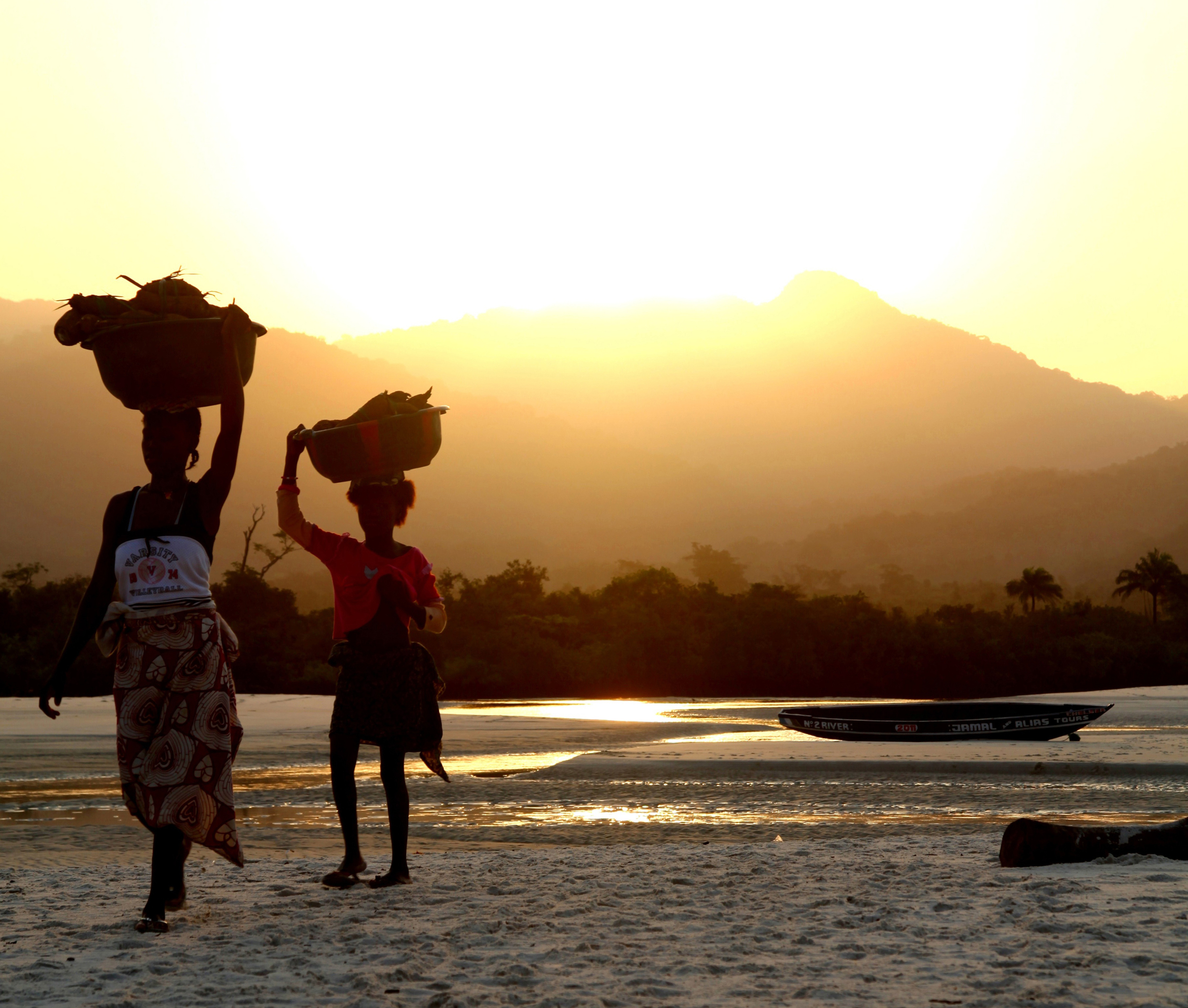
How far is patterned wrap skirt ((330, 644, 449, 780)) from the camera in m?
5.05

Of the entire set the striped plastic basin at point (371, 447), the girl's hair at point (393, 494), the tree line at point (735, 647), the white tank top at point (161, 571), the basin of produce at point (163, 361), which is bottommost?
the tree line at point (735, 647)

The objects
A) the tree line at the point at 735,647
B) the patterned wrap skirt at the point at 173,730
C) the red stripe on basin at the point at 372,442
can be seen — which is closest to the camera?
the patterned wrap skirt at the point at 173,730

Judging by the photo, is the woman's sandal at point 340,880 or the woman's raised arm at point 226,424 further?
the woman's sandal at point 340,880

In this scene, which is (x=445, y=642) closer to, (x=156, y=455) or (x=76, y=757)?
(x=76, y=757)

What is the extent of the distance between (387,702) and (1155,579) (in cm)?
9289

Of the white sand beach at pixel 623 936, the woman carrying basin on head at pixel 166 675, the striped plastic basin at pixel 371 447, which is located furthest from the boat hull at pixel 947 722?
the woman carrying basin on head at pixel 166 675

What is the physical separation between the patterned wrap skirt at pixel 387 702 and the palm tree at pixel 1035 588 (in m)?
95.0

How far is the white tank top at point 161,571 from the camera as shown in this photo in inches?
167

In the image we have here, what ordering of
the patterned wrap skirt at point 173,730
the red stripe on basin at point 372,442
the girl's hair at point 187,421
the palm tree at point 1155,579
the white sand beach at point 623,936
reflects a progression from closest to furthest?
1. the white sand beach at point 623,936
2. the patterned wrap skirt at point 173,730
3. the girl's hair at point 187,421
4. the red stripe on basin at point 372,442
5. the palm tree at point 1155,579

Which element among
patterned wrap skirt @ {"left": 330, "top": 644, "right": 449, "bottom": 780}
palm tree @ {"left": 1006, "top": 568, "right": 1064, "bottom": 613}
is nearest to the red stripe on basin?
patterned wrap skirt @ {"left": 330, "top": 644, "right": 449, "bottom": 780}

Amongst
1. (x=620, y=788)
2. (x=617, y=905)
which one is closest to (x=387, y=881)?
(x=617, y=905)

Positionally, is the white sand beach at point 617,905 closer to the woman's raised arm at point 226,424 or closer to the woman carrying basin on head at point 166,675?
the woman carrying basin on head at point 166,675

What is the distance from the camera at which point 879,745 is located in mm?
15578

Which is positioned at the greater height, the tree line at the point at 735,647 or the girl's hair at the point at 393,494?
the girl's hair at the point at 393,494
